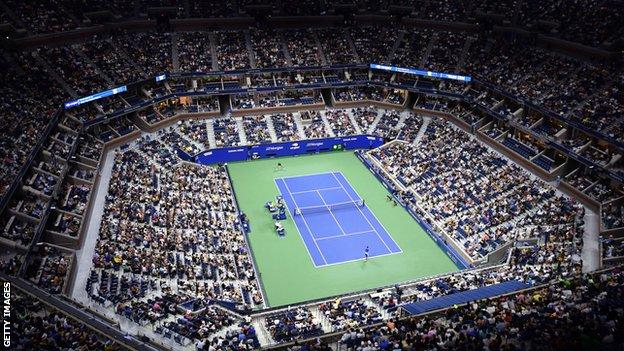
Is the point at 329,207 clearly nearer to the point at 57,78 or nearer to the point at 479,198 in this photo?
the point at 479,198

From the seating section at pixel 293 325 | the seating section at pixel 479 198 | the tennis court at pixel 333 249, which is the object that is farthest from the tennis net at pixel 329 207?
the seating section at pixel 293 325

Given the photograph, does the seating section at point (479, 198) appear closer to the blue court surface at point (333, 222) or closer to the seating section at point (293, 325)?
the blue court surface at point (333, 222)

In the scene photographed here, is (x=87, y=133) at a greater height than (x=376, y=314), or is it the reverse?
(x=87, y=133)

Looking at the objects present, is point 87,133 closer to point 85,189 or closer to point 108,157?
point 108,157

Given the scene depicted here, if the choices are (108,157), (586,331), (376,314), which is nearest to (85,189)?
(108,157)

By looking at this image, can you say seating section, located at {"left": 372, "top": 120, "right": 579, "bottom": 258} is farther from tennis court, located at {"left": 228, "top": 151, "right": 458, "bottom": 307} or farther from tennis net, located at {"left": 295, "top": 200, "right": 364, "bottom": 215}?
tennis net, located at {"left": 295, "top": 200, "right": 364, "bottom": 215}
